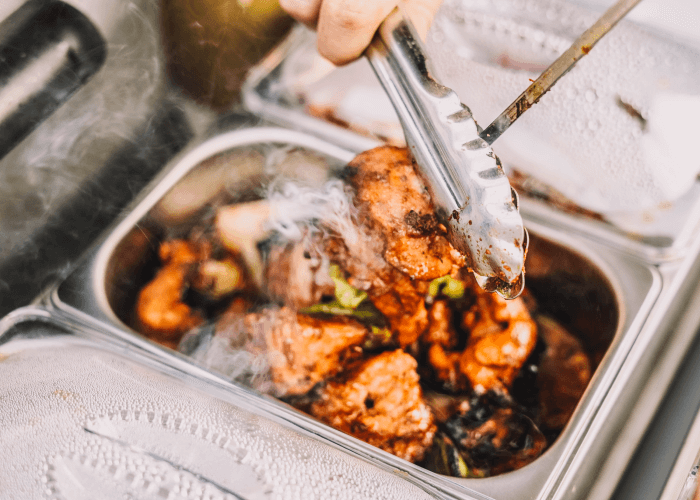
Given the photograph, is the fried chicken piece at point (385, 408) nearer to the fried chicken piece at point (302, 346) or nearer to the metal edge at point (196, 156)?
the fried chicken piece at point (302, 346)

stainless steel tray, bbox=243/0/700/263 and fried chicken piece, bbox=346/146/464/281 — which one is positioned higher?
stainless steel tray, bbox=243/0/700/263

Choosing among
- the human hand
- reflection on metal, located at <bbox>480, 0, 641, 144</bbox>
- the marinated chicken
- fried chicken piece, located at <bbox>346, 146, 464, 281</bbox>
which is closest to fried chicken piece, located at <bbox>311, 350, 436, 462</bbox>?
the marinated chicken

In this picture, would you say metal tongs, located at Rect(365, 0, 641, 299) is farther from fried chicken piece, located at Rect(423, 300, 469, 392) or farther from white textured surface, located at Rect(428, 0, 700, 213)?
white textured surface, located at Rect(428, 0, 700, 213)

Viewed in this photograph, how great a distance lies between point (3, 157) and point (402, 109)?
1.08 metres

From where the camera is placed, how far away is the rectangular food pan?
3.00ft

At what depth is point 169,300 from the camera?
1.19 meters

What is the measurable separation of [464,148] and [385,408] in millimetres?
625

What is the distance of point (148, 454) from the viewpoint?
76 centimetres

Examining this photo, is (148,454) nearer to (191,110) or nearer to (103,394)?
(103,394)

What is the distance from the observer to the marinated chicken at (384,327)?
92cm

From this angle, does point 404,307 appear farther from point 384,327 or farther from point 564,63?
point 564,63

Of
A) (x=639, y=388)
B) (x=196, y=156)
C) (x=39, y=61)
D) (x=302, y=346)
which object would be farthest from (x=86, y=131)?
(x=639, y=388)

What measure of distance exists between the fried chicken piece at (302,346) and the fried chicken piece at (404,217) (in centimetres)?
27

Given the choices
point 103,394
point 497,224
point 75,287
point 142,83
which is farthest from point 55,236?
point 497,224
